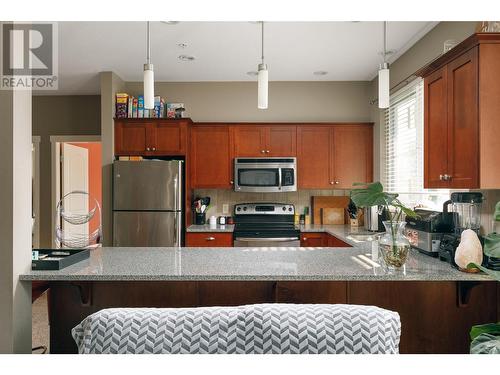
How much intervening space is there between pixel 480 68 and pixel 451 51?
0.28m

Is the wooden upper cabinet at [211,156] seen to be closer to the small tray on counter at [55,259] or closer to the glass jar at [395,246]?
the small tray on counter at [55,259]

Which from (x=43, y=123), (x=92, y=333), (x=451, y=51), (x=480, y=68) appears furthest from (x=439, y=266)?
(x=43, y=123)

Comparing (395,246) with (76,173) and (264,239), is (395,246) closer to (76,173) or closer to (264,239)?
(264,239)

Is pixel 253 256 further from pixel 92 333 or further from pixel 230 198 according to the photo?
pixel 230 198

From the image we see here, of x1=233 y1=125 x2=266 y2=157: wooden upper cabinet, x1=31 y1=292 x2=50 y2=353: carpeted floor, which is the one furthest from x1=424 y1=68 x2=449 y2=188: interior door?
x1=31 y1=292 x2=50 y2=353: carpeted floor

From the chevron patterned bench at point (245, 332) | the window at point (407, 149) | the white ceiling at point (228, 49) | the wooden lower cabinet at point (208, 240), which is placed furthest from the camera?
the wooden lower cabinet at point (208, 240)

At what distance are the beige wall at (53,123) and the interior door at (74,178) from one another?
221 millimetres

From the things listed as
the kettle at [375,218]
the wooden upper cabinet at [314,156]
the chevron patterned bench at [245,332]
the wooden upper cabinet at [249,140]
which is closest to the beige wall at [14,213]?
the chevron patterned bench at [245,332]

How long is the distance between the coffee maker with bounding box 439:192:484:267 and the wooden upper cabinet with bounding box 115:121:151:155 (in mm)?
3270

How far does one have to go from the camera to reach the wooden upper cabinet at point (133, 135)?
14.4 ft

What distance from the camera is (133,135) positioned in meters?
4.40

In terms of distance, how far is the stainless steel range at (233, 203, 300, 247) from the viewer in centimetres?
426

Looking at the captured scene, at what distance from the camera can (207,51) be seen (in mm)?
3715

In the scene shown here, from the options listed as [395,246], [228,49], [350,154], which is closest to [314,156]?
[350,154]
